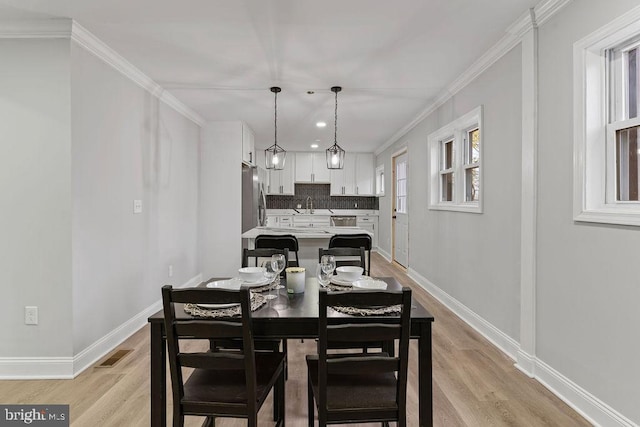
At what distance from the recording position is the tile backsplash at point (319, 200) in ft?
29.4

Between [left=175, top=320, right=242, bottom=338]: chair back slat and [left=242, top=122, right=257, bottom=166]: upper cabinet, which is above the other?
[left=242, top=122, right=257, bottom=166]: upper cabinet

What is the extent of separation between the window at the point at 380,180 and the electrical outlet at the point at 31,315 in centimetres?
658

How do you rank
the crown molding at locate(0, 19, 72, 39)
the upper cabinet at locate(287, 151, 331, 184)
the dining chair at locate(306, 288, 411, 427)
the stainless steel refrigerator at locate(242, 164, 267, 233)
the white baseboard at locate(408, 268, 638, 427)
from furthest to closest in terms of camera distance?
the upper cabinet at locate(287, 151, 331, 184) < the stainless steel refrigerator at locate(242, 164, 267, 233) < the crown molding at locate(0, 19, 72, 39) < the white baseboard at locate(408, 268, 638, 427) < the dining chair at locate(306, 288, 411, 427)

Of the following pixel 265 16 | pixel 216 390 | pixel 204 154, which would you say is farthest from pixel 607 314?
pixel 204 154

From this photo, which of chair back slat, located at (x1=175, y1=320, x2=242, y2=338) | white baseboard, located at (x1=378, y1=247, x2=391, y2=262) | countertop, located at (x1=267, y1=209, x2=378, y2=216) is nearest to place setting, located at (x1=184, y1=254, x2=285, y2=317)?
chair back slat, located at (x1=175, y1=320, x2=242, y2=338)

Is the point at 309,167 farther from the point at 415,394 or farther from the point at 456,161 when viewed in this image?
the point at 415,394

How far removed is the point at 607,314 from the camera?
1.88m

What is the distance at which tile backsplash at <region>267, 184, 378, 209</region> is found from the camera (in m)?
8.95

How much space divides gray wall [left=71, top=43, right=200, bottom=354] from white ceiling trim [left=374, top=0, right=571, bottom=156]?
3.11 metres

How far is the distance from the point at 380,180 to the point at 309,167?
5.58 feet

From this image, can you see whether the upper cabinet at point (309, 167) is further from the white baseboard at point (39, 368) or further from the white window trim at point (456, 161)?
the white baseboard at point (39, 368)

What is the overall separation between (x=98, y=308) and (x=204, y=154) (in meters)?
2.95

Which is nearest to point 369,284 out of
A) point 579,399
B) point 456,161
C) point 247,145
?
point 579,399

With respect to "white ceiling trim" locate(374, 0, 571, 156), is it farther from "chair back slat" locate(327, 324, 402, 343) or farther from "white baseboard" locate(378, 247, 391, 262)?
"white baseboard" locate(378, 247, 391, 262)
